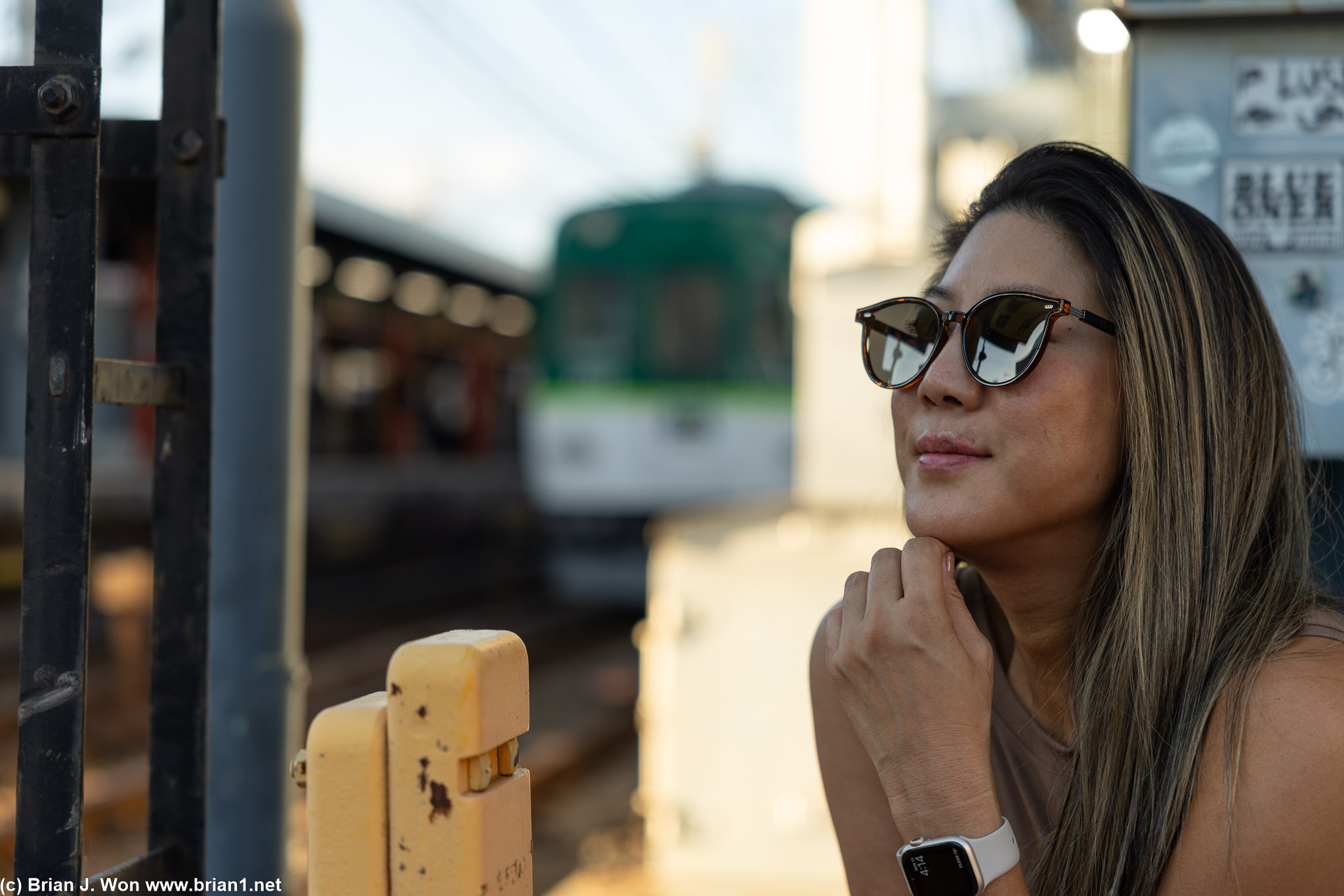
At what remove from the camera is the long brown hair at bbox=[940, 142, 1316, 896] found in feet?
4.71

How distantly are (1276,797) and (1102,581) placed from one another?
35 cm

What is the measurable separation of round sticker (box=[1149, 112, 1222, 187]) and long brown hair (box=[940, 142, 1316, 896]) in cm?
61

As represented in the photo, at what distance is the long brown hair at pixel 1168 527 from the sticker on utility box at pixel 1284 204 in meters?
0.62

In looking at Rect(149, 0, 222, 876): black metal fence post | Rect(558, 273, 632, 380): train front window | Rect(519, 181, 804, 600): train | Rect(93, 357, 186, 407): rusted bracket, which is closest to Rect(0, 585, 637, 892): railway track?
Rect(519, 181, 804, 600): train

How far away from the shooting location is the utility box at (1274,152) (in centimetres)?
209

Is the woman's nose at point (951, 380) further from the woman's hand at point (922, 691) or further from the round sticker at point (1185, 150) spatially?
the round sticker at point (1185, 150)

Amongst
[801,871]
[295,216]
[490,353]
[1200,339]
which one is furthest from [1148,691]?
[490,353]

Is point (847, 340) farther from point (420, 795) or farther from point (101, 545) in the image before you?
point (101, 545)

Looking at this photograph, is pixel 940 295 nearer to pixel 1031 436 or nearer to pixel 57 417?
pixel 1031 436

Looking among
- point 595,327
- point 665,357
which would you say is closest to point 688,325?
point 665,357

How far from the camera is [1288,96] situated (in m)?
2.11

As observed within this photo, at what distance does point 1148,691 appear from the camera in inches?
57.0

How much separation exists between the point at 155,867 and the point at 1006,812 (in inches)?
43.9

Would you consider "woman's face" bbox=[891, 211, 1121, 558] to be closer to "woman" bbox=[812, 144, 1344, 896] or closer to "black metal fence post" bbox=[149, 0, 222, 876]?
"woman" bbox=[812, 144, 1344, 896]
